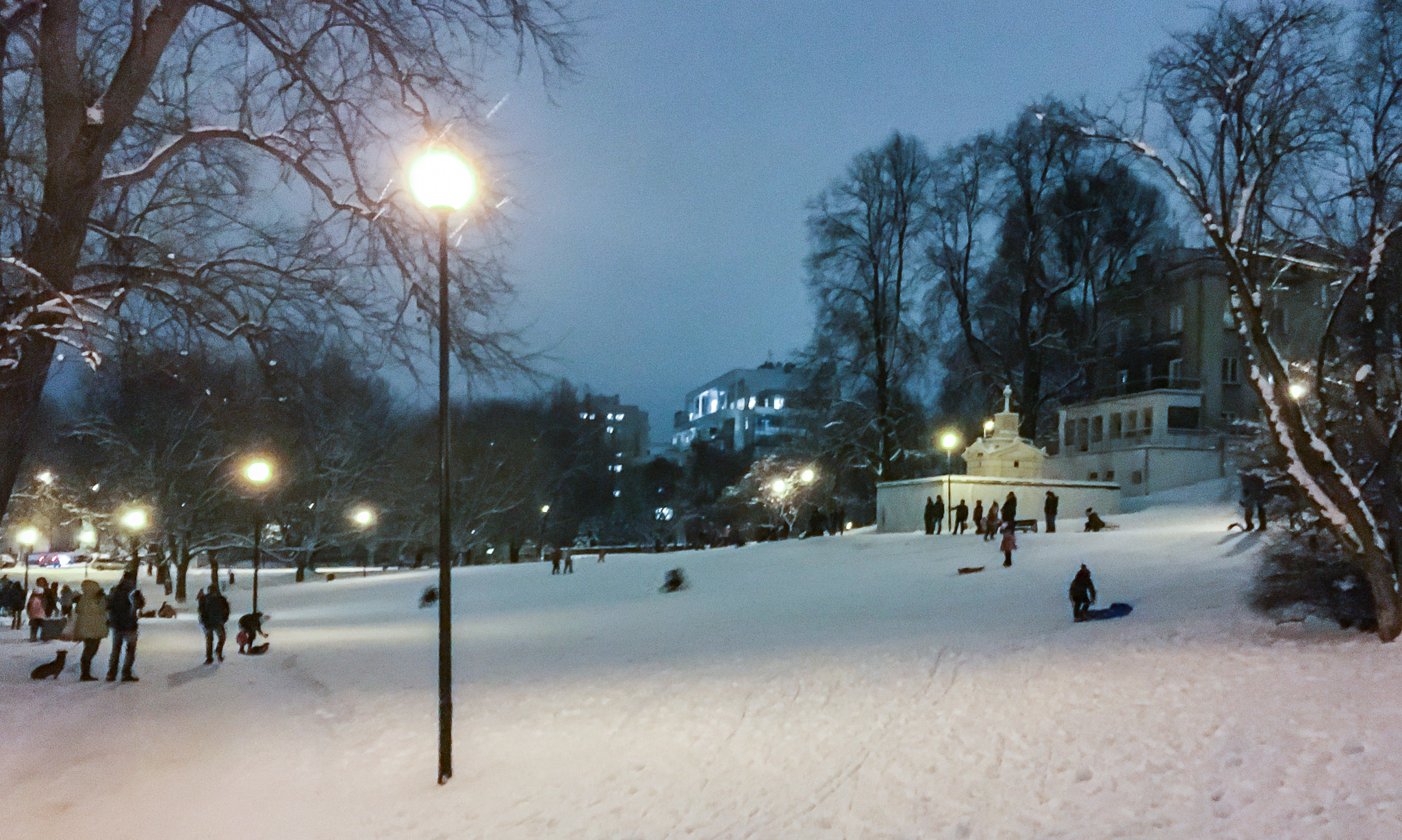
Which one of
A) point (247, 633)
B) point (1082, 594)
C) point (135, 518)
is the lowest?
point (247, 633)

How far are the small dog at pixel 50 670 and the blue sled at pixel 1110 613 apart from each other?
16.1 m

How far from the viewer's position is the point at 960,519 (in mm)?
35812

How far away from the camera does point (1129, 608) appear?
17.3 m

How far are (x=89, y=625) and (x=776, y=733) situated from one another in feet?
36.1

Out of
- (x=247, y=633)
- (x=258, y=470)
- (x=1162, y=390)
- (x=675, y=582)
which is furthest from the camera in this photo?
(x=1162, y=390)

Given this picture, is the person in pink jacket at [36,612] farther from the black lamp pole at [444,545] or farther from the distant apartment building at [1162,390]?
the distant apartment building at [1162,390]

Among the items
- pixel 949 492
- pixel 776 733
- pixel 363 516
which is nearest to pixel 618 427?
pixel 363 516

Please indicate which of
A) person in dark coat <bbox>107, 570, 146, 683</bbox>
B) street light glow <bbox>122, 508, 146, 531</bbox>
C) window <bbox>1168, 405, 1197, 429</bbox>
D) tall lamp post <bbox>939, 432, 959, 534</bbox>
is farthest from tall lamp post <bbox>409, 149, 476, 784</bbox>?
window <bbox>1168, 405, 1197, 429</bbox>

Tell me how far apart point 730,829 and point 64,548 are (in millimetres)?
99383

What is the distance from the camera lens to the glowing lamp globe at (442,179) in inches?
384

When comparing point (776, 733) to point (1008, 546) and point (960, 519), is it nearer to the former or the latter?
point (1008, 546)

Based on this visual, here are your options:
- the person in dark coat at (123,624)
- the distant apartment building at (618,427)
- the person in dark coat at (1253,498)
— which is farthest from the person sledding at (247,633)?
the distant apartment building at (618,427)

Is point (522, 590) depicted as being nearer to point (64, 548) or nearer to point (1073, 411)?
point (1073, 411)

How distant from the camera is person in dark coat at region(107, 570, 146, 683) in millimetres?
15656
